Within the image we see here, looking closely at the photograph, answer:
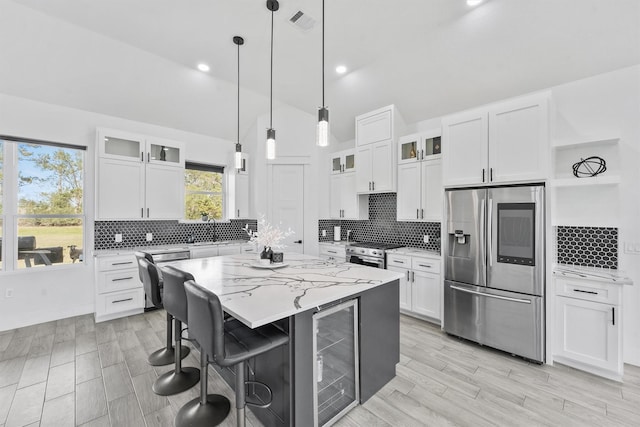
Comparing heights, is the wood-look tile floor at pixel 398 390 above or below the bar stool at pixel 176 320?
below

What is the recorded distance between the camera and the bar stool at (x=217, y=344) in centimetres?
141

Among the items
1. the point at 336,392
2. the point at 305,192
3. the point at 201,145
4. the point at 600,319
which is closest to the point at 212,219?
the point at 201,145

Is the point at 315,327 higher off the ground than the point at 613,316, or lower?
higher

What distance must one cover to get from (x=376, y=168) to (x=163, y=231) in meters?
3.73

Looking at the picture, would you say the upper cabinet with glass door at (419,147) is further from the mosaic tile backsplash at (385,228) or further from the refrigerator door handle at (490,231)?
the refrigerator door handle at (490,231)

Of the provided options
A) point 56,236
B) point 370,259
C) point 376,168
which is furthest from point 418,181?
point 56,236

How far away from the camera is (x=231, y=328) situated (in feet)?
6.05

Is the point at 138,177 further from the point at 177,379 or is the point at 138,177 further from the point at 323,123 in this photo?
the point at 323,123

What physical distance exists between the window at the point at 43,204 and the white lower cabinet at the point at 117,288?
2.28 feet

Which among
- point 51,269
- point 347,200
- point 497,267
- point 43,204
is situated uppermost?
point 347,200

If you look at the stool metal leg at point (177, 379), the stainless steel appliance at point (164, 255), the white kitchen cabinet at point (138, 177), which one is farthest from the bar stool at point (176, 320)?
the white kitchen cabinet at point (138, 177)

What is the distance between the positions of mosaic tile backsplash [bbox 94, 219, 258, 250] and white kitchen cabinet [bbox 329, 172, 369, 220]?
1.67 m

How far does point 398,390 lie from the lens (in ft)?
7.27

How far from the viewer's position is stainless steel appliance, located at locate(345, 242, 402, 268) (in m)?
3.98
